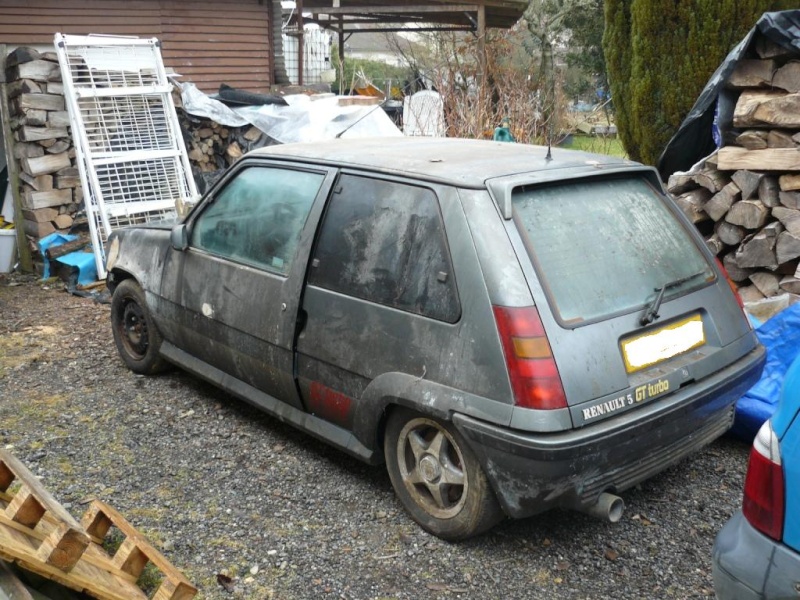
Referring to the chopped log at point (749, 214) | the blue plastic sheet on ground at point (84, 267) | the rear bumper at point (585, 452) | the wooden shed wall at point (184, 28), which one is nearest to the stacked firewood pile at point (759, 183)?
the chopped log at point (749, 214)

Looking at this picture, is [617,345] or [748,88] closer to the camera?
[617,345]

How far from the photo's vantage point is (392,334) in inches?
130

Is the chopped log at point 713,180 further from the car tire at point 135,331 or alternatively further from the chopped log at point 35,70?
the chopped log at point 35,70

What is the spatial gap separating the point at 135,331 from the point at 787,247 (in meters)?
4.30

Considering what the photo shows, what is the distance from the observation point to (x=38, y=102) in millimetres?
7895

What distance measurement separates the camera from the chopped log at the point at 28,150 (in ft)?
26.2

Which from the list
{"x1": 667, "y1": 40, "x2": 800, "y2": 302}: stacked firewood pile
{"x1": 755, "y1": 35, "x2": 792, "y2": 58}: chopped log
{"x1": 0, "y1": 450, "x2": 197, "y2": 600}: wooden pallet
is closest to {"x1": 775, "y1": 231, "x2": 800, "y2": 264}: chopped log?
{"x1": 667, "y1": 40, "x2": 800, "y2": 302}: stacked firewood pile

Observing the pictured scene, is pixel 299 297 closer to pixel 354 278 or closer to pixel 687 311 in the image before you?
pixel 354 278

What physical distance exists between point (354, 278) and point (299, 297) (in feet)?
1.20

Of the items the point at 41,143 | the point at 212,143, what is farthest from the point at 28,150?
the point at 212,143

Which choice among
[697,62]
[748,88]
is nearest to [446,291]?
[748,88]

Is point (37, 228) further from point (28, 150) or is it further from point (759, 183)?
point (759, 183)

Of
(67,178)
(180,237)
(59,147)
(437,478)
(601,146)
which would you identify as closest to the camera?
(437,478)

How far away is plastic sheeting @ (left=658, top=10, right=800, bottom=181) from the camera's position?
492cm
